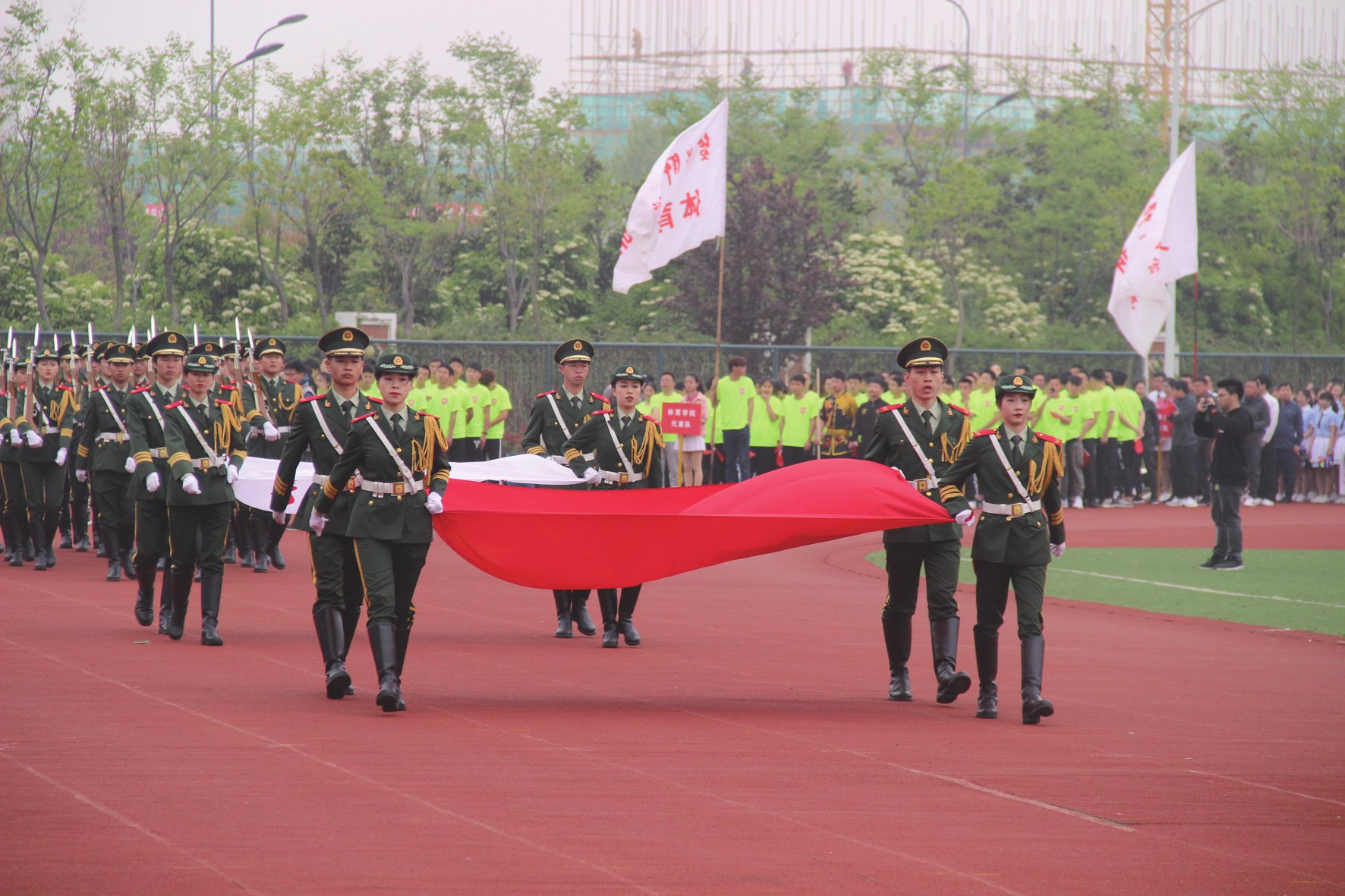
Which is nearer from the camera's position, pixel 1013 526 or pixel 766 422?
pixel 1013 526

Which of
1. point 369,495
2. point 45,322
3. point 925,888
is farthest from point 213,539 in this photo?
point 45,322

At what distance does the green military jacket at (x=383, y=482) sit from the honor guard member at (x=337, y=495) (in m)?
0.10

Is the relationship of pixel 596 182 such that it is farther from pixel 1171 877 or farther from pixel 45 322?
pixel 1171 877

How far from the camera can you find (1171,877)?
5410mm

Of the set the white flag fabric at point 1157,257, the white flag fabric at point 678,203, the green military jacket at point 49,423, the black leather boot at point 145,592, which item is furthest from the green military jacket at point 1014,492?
the white flag fabric at point 1157,257

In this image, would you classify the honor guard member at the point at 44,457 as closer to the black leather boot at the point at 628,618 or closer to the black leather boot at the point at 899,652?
the black leather boot at the point at 628,618

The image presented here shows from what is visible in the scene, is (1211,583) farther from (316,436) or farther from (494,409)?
(494,409)

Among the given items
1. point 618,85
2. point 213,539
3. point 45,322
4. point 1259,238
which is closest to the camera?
point 213,539

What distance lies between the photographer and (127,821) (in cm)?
584

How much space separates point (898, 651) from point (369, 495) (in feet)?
10.2

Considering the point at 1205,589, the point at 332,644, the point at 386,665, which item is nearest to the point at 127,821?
the point at 386,665

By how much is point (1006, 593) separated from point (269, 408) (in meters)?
9.28

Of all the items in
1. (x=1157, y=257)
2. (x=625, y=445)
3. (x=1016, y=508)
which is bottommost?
(x=1016, y=508)

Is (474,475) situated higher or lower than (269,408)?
lower
